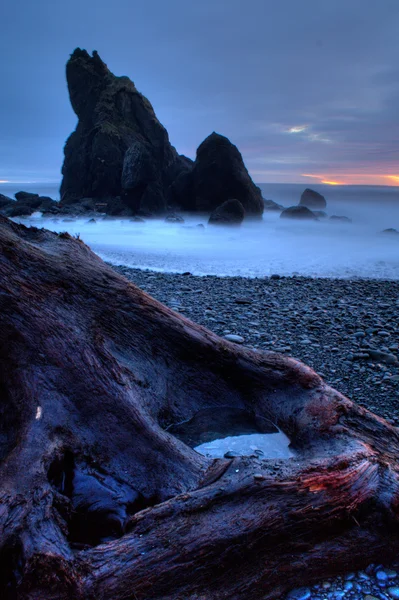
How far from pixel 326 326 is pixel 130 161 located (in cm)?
5263

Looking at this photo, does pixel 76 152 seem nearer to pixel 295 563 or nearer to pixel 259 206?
pixel 259 206

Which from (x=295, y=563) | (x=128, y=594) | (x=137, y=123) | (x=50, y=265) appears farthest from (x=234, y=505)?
(x=137, y=123)

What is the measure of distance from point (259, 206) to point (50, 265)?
172 ft

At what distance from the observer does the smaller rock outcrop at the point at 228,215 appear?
146 ft

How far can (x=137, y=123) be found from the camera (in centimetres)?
6812

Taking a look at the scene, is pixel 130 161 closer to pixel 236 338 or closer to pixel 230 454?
pixel 236 338

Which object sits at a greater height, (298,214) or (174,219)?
(298,214)

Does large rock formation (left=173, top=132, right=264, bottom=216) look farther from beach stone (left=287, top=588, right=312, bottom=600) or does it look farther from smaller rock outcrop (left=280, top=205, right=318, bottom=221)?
beach stone (left=287, top=588, right=312, bottom=600)

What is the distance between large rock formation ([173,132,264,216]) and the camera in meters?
51.8

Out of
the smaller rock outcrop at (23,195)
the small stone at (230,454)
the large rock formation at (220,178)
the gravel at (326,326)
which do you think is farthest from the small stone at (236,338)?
the smaller rock outcrop at (23,195)

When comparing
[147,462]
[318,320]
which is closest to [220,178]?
[318,320]

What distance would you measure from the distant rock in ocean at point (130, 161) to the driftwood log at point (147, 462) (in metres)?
49.9

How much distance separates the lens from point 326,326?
8.35m

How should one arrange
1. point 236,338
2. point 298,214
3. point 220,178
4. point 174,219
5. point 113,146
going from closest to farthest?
point 236,338
point 174,219
point 220,178
point 298,214
point 113,146
